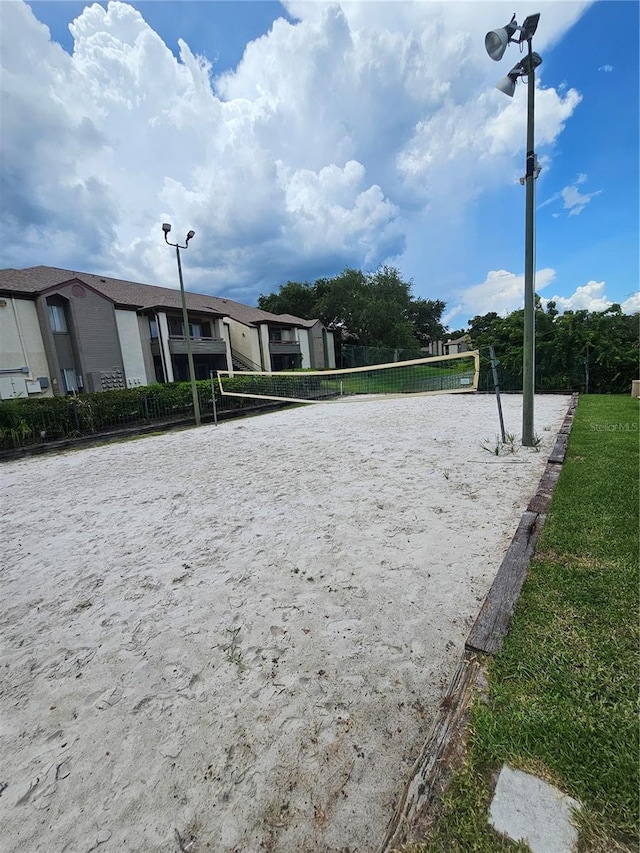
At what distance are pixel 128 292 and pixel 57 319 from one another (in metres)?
6.74

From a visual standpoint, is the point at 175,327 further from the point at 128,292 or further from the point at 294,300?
the point at 294,300

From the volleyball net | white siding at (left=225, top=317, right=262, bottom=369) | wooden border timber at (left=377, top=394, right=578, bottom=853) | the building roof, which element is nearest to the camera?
wooden border timber at (left=377, top=394, right=578, bottom=853)

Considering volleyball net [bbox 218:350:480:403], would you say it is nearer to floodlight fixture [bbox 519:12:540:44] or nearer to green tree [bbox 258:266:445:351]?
floodlight fixture [bbox 519:12:540:44]

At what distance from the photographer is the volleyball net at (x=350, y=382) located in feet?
43.2

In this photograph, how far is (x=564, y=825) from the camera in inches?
48.4

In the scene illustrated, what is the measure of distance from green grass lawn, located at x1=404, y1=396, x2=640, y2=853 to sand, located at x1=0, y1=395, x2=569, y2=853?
12.4 inches

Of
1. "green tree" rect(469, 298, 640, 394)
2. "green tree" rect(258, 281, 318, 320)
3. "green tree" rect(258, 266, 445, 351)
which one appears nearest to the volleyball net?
"green tree" rect(469, 298, 640, 394)

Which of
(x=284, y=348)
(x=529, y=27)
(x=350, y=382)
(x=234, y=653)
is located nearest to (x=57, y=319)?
(x=350, y=382)

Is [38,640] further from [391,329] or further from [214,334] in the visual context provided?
[391,329]

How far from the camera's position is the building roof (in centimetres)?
1822

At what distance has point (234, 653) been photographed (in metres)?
2.29

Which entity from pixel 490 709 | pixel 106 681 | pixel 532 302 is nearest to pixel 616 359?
pixel 532 302

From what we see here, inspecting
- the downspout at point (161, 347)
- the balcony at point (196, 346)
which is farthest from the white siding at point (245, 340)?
the downspout at point (161, 347)

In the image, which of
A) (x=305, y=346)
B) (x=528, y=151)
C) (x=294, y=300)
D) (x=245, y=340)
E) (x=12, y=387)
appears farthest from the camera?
(x=294, y=300)
